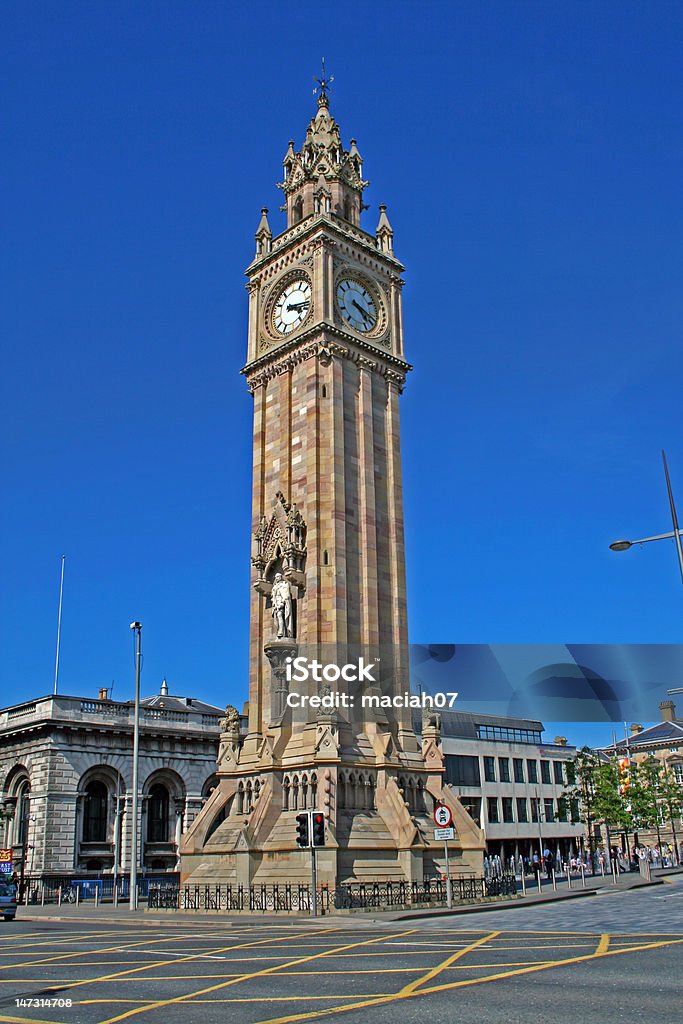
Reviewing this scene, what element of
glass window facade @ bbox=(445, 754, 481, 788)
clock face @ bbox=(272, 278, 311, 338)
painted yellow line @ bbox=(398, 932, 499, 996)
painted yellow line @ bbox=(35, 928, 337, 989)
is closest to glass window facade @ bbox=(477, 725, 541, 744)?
glass window facade @ bbox=(445, 754, 481, 788)

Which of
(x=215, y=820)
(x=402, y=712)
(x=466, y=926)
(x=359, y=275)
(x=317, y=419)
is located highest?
(x=359, y=275)

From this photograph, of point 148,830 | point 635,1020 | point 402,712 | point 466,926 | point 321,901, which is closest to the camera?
point 635,1020

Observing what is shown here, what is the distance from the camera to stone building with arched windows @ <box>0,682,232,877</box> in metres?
56.3

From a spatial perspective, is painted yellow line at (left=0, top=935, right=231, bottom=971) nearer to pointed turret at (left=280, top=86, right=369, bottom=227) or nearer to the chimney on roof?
pointed turret at (left=280, top=86, right=369, bottom=227)

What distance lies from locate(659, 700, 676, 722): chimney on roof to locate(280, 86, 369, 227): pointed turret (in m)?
78.6

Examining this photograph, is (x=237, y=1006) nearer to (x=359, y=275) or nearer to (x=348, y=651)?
(x=348, y=651)

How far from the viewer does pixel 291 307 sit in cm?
4972

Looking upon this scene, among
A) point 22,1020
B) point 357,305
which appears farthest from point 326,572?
point 22,1020

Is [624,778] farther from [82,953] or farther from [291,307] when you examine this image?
[82,953]

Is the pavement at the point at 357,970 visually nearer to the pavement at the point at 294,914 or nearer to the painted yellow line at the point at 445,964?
the painted yellow line at the point at 445,964

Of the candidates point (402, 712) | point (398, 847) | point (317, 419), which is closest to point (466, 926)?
point (398, 847)

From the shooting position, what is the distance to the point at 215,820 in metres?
42.0

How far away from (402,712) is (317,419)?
15013 mm

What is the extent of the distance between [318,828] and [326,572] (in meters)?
13.5
